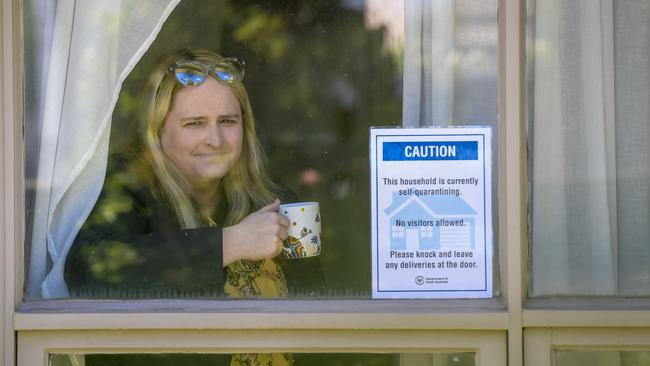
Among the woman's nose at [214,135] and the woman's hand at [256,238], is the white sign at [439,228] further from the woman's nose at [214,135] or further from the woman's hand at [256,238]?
the woman's nose at [214,135]

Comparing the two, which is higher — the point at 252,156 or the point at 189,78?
the point at 189,78

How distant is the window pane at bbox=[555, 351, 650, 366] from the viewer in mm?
2570

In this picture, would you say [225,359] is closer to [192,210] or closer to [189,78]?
[192,210]

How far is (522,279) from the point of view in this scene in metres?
2.56

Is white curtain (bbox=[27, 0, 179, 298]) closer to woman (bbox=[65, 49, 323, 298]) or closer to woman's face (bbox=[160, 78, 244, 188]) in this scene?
woman (bbox=[65, 49, 323, 298])

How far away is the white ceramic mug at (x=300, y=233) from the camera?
106 inches

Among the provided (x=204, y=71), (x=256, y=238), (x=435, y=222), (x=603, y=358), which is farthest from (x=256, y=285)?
(x=603, y=358)

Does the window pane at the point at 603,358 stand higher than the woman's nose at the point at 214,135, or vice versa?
the woman's nose at the point at 214,135

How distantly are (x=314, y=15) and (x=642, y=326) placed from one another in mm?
1251

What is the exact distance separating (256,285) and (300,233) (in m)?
0.19

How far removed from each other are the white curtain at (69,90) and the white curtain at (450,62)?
75 centimetres

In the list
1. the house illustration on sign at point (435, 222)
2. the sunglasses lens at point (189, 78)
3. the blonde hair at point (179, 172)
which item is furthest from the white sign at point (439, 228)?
the sunglasses lens at point (189, 78)

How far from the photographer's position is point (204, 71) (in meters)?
2.76

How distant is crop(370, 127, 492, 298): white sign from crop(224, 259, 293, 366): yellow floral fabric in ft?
0.91
